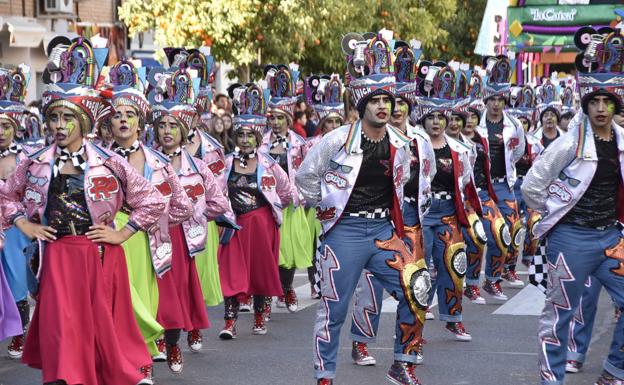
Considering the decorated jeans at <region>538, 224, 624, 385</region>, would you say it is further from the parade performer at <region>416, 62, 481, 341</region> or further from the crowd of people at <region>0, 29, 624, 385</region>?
the parade performer at <region>416, 62, 481, 341</region>

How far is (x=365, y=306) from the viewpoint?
10.4 metres

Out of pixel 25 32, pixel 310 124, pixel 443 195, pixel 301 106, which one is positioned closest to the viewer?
pixel 443 195

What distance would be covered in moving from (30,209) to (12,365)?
105 inches

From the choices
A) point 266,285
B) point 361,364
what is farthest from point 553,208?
point 266,285

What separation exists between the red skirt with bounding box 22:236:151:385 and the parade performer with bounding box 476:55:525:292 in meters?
6.46

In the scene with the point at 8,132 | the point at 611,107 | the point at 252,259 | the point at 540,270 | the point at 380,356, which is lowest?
the point at 380,356

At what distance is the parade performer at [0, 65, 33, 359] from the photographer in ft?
38.3

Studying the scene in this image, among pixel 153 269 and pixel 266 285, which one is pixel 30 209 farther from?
pixel 266 285

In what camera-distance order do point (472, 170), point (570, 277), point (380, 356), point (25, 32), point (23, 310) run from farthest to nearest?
point (25, 32), point (472, 170), point (23, 310), point (380, 356), point (570, 277)

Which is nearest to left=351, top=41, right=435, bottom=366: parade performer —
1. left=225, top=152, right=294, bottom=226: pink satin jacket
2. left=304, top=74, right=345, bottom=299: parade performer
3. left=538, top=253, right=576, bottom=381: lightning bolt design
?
left=538, top=253, right=576, bottom=381: lightning bolt design

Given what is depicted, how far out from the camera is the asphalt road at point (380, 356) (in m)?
10.1

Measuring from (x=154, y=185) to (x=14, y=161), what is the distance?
301 cm

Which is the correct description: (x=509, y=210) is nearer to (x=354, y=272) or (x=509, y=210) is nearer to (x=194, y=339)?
(x=194, y=339)

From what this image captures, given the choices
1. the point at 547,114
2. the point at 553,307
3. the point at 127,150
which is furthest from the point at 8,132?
the point at 547,114
